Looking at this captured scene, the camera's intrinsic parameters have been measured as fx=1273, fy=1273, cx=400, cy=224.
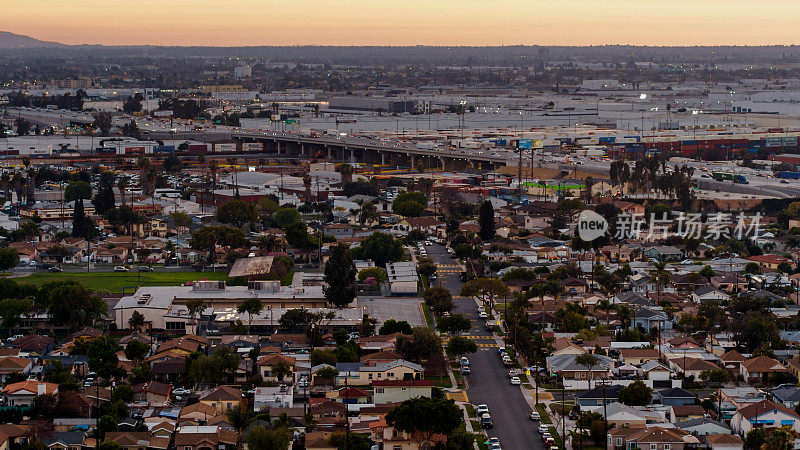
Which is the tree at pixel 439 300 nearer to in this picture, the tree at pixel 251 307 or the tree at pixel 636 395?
the tree at pixel 251 307

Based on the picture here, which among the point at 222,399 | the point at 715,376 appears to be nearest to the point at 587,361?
the point at 715,376

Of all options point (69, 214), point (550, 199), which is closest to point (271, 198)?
point (69, 214)

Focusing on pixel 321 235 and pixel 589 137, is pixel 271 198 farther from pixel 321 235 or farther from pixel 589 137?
pixel 589 137

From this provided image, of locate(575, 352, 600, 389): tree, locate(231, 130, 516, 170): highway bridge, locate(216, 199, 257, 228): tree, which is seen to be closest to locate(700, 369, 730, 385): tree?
locate(575, 352, 600, 389): tree

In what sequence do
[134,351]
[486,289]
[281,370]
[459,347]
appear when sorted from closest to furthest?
[281,370] → [134,351] → [459,347] → [486,289]

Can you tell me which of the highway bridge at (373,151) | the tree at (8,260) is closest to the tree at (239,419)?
the tree at (8,260)

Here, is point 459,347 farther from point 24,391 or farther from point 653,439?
point 24,391
